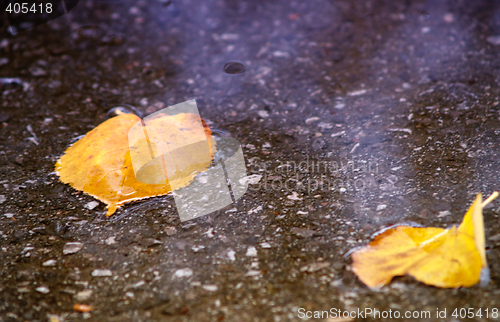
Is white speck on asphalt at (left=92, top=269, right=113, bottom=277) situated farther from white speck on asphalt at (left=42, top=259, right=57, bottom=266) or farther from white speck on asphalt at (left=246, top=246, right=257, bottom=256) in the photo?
white speck on asphalt at (left=246, top=246, right=257, bottom=256)

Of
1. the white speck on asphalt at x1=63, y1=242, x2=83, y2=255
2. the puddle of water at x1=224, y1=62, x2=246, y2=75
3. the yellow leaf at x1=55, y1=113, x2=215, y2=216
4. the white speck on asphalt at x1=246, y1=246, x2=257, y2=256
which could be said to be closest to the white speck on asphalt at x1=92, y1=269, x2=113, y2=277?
the white speck on asphalt at x1=63, y1=242, x2=83, y2=255

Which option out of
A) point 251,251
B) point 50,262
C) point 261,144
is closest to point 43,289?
point 50,262

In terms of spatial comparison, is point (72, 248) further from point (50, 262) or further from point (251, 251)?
point (251, 251)

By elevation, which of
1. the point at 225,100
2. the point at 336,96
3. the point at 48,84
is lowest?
the point at 48,84

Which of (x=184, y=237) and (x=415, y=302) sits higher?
(x=415, y=302)

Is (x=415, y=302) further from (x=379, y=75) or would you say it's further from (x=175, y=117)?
(x=379, y=75)

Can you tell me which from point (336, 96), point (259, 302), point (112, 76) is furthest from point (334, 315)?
point (112, 76)
